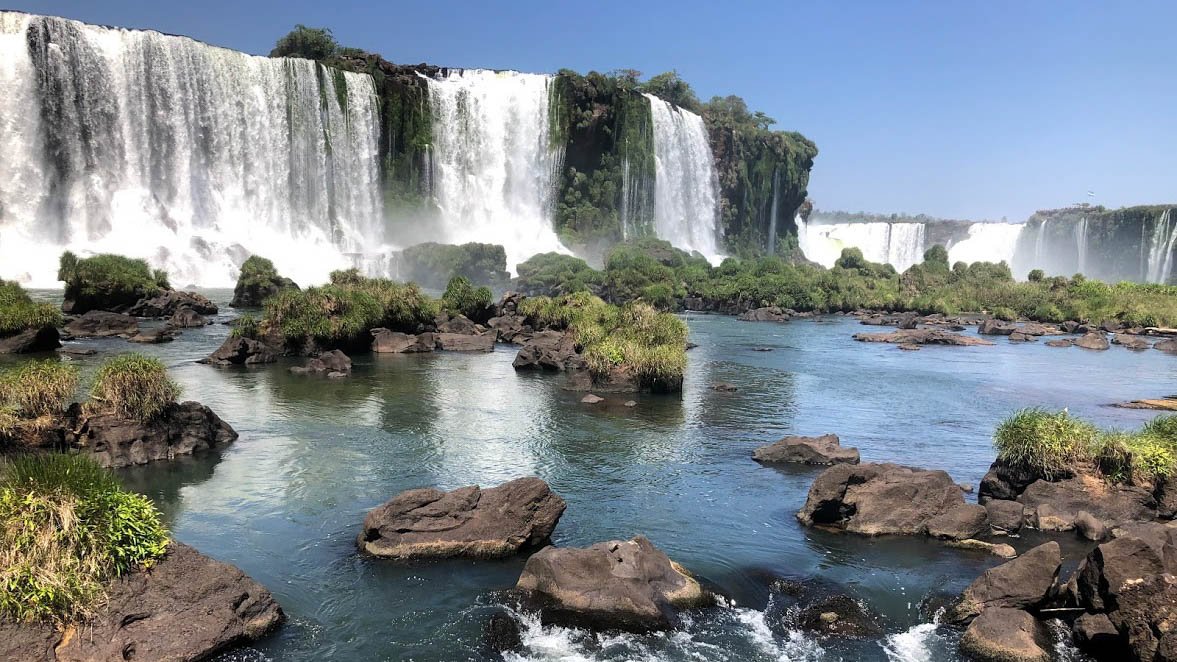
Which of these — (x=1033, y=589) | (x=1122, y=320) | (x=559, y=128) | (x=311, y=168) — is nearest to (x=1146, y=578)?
(x=1033, y=589)

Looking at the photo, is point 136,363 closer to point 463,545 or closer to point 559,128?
point 463,545

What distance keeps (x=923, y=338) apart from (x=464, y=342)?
1142 inches

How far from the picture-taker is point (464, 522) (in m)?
14.1

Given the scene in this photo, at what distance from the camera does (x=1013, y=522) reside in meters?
15.6

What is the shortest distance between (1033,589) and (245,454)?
52.7 ft

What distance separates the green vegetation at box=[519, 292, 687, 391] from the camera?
1176 inches

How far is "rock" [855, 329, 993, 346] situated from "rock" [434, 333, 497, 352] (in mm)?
25057

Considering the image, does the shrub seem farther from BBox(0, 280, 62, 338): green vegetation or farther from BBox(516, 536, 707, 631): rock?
BBox(0, 280, 62, 338): green vegetation

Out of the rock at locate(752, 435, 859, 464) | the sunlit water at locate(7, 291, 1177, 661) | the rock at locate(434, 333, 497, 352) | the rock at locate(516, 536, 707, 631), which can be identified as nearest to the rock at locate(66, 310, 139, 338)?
the sunlit water at locate(7, 291, 1177, 661)

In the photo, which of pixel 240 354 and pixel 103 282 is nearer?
pixel 240 354

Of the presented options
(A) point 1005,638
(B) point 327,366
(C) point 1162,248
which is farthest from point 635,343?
(C) point 1162,248

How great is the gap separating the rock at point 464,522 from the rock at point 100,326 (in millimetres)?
28345

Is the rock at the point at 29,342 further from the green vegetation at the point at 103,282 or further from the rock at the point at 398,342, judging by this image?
the rock at the point at 398,342

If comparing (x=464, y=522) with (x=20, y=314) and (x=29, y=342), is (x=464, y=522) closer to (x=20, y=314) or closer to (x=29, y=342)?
(x=29, y=342)
